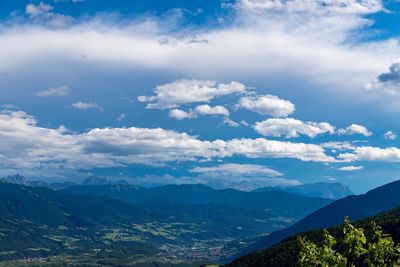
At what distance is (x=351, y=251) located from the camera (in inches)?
1591

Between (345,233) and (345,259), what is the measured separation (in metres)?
2.08

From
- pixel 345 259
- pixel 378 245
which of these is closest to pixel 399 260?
pixel 378 245

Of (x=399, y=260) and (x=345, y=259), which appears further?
(x=399, y=260)

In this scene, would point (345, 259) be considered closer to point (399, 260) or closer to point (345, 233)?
point (345, 233)

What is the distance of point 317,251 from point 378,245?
5073 millimetres

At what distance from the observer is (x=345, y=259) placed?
3903 cm

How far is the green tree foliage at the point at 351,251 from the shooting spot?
129 ft

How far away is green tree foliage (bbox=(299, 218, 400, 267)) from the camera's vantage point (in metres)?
39.2

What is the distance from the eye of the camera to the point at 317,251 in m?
42.0

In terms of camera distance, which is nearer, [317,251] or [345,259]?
[345,259]

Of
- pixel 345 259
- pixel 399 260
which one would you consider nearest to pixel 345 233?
pixel 345 259

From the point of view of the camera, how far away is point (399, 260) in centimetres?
4159

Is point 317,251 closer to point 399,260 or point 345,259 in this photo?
point 345,259
